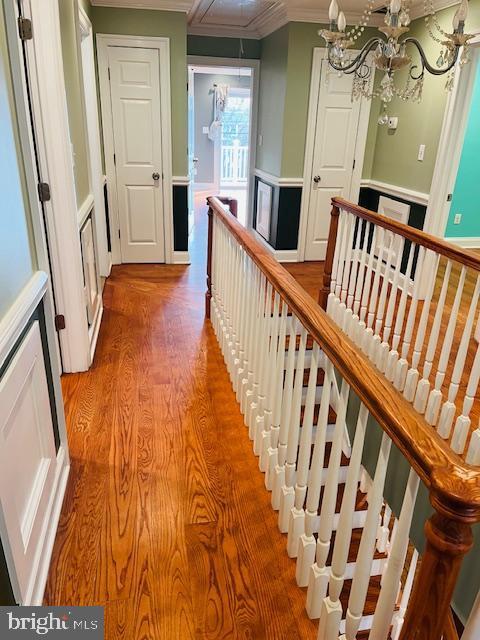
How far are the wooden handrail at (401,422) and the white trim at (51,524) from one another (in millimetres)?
1174

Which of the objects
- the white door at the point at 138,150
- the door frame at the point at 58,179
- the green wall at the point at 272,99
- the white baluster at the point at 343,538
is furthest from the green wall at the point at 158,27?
the white baluster at the point at 343,538

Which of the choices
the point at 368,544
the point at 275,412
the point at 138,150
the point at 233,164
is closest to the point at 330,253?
the point at 275,412

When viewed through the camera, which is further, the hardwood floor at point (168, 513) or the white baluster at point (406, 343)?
the white baluster at point (406, 343)

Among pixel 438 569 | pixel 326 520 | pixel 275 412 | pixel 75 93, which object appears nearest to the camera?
pixel 438 569

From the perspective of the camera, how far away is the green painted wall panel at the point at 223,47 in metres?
5.53

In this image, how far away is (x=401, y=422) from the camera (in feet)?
3.02

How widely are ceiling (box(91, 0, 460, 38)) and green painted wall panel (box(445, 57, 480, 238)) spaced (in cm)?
177

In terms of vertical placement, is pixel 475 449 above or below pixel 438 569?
below

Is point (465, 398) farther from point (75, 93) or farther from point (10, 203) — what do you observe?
point (75, 93)

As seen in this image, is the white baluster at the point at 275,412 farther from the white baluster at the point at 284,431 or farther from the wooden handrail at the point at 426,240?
the wooden handrail at the point at 426,240

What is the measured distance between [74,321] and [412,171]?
3.38 metres

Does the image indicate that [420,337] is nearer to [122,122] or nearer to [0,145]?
[0,145]

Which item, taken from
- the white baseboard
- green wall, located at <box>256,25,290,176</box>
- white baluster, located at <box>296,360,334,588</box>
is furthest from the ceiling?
white baluster, located at <box>296,360,334,588</box>

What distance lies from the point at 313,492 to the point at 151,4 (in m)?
A: 4.62
